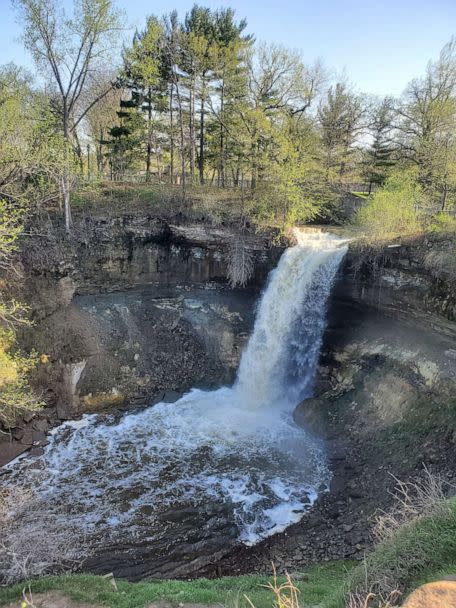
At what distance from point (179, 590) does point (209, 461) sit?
5.16 m

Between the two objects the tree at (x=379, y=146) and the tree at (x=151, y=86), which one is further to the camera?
the tree at (x=379, y=146)

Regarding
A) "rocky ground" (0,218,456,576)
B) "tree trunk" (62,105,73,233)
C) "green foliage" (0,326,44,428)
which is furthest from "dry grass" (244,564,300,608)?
"tree trunk" (62,105,73,233)

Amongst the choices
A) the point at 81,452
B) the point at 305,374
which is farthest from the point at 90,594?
the point at 305,374

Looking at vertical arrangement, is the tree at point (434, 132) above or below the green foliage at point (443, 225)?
above

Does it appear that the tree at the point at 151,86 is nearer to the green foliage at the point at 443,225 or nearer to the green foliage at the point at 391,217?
the green foliage at the point at 391,217

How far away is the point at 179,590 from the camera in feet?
21.0

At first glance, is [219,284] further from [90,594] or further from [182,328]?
[90,594]

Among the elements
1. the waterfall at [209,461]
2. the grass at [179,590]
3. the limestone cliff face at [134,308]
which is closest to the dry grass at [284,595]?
the grass at [179,590]

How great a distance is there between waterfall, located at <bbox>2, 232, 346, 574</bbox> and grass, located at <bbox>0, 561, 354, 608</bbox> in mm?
1590

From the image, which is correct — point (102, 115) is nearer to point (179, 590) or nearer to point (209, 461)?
point (209, 461)

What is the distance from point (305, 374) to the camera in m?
15.3

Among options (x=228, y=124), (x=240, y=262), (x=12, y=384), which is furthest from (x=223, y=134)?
(x=12, y=384)

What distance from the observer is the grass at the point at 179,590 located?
5.94 m

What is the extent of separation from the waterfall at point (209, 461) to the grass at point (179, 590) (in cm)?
159
